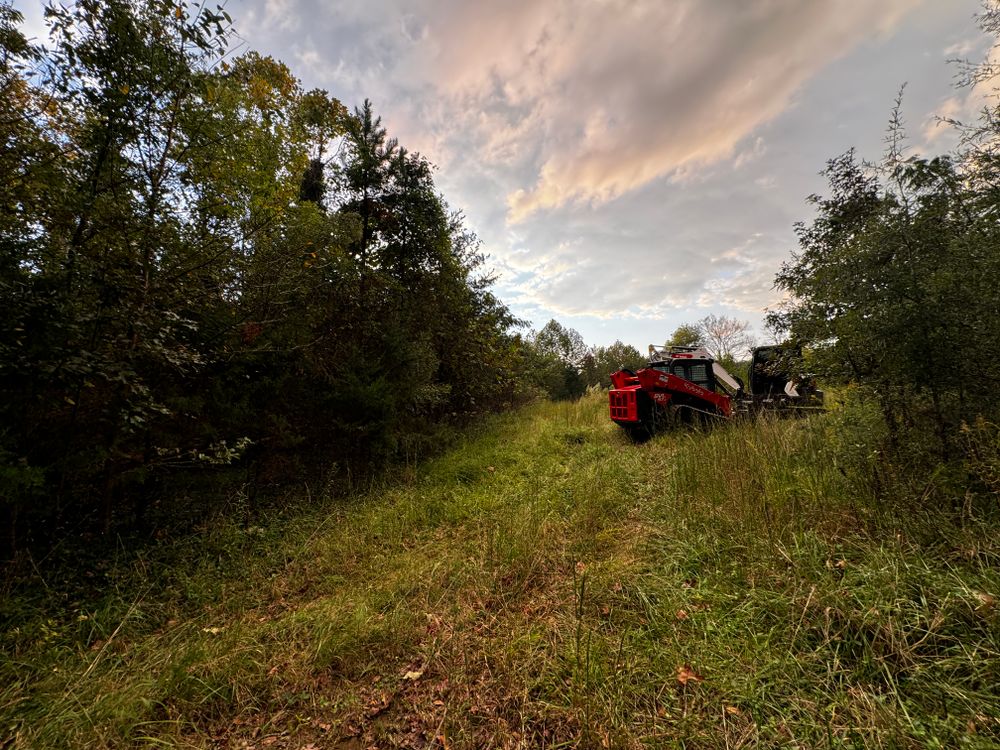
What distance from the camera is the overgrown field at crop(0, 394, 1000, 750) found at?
5.67 feet

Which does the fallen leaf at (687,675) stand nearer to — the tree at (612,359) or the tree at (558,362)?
the tree at (558,362)

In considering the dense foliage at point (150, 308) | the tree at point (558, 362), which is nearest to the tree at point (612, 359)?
the tree at point (558, 362)

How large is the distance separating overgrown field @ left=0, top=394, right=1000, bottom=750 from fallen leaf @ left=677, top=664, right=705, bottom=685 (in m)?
0.02

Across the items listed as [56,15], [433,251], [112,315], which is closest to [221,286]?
[112,315]

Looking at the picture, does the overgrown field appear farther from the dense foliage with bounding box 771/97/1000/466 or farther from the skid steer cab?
the skid steer cab

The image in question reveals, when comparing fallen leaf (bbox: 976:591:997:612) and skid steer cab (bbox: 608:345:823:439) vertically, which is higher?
skid steer cab (bbox: 608:345:823:439)

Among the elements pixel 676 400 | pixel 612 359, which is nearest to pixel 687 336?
pixel 612 359

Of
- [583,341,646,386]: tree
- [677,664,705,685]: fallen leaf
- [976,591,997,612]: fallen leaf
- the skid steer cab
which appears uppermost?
[583,341,646,386]: tree

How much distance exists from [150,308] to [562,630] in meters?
4.58

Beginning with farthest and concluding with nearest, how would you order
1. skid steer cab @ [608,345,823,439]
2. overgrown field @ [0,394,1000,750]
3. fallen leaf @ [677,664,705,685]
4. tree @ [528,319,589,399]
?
tree @ [528,319,589,399]
skid steer cab @ [608,345,823,439]
fallen leaf @ [677,664,705,685]
overgrown field @ [0,394,1000,750]

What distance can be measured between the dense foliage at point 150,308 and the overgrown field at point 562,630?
1.04 m

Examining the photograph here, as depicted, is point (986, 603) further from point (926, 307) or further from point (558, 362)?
point (558, 362)

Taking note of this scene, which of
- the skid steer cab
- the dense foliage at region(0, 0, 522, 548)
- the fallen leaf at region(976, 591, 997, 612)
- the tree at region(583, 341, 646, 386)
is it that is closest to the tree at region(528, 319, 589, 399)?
the tree at region(583, 341, 646, 386)

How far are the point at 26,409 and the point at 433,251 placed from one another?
7.22 m
